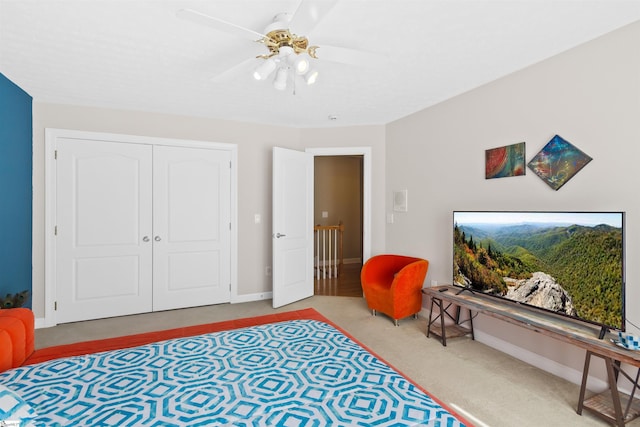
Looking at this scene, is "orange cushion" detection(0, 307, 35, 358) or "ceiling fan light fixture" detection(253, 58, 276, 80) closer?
"orange cushion" detection(0, 307, 35, 358)

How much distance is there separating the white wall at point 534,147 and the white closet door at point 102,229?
3222mm

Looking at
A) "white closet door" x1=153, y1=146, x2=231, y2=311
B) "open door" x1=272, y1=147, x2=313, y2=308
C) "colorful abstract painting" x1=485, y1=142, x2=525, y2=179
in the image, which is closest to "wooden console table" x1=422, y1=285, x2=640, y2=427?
"colorful abstract painting" x1=485, y1=142, x2=525, y2=179

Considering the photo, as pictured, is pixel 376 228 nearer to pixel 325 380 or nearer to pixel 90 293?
pixel 325 380

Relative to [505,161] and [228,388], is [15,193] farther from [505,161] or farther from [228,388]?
[505,161]

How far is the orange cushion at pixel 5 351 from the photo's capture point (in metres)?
1.63

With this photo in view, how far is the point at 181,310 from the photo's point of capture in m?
4.02

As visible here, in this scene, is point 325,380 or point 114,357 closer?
point 325,380

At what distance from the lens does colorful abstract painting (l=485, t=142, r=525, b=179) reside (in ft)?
8.96

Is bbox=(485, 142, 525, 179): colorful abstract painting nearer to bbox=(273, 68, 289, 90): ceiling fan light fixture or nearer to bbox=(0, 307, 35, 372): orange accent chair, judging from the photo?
bbox=(273, 68, 289, 90): ceiling fan light fixture

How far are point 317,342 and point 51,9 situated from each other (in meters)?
2.47

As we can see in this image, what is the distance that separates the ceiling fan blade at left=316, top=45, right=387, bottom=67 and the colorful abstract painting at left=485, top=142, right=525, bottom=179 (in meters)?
1.54

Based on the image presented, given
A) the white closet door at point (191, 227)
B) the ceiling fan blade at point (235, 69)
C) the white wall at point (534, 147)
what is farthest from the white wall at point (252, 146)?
the ceiling fan blade at point (235, 69)

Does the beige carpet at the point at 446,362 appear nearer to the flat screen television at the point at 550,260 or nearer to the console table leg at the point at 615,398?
the console table leg at the point at 615,398

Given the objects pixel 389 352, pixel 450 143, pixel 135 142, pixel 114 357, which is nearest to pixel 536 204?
pixel 450 143
